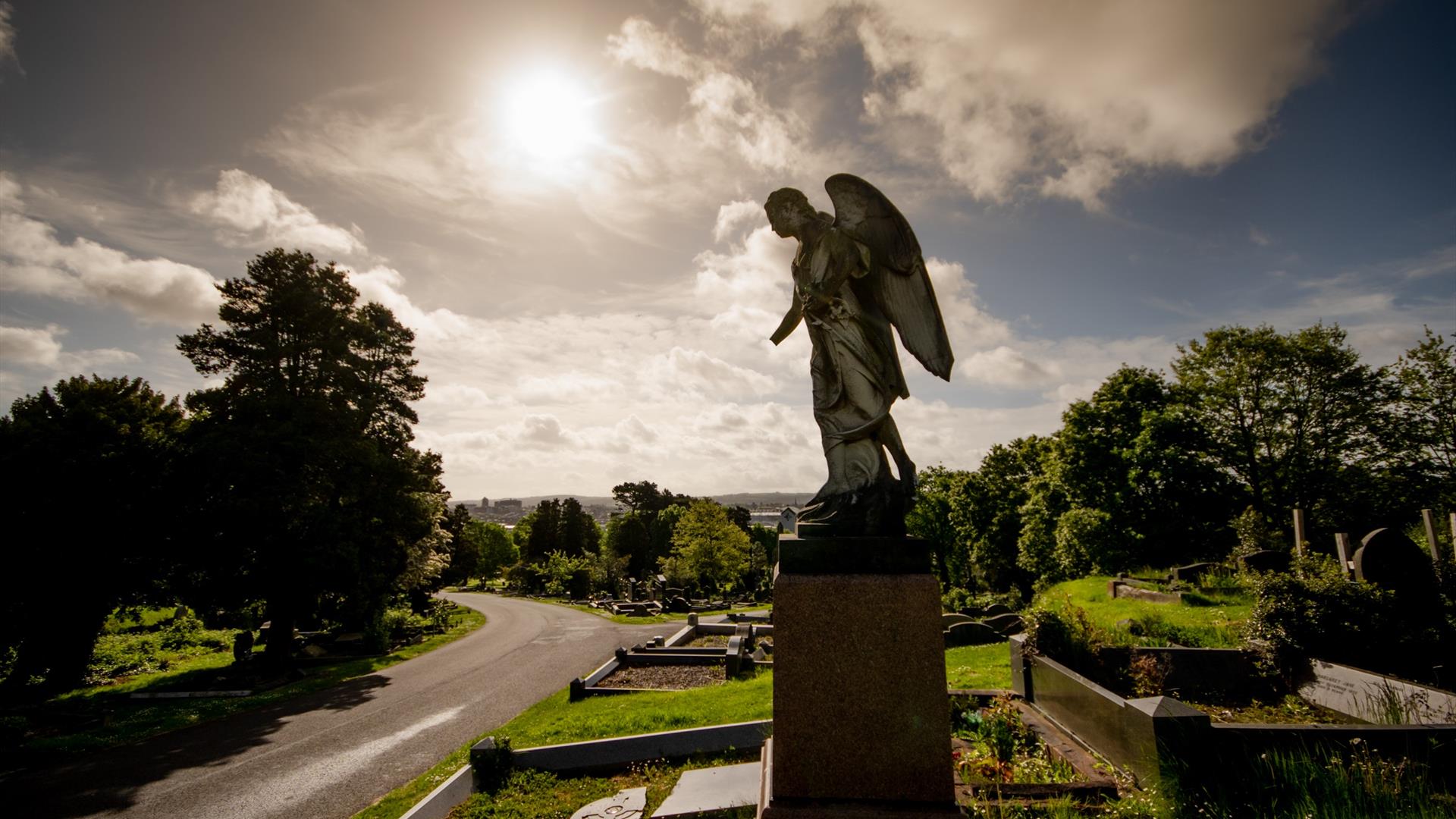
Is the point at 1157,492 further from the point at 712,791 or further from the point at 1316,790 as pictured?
the point at 712,791

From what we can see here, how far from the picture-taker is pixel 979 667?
462 inches

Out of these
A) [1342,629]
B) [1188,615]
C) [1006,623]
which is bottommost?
[1006,623]

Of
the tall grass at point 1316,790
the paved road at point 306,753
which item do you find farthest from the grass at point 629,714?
the tall grass at point 1316,790

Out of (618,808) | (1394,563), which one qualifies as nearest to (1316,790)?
(618,808)

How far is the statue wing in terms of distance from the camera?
478cm

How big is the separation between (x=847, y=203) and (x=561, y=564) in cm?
4645

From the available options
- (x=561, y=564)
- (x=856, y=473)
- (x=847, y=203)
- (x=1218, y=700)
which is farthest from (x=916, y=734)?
(x=561, y=564)

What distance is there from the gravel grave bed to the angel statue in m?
10.9

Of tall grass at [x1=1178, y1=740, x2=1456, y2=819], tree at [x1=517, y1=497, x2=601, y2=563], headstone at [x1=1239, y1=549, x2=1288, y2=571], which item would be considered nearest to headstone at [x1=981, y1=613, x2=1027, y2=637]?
headstone at [x1=1239, y1=549, x2=1288, y2=571]

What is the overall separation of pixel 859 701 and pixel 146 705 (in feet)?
62.5

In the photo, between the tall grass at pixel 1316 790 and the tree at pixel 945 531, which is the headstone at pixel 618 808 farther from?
the tree at pixel 945 531

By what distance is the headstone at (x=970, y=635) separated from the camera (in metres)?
15.9

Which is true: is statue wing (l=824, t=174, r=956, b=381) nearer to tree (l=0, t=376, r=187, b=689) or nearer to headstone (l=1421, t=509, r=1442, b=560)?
headstone (l=1421, t=509, r=1442, b=560)

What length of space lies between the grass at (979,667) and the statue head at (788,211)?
6057 mm
